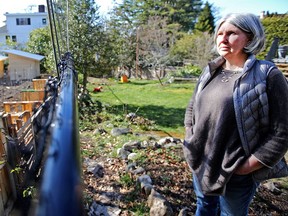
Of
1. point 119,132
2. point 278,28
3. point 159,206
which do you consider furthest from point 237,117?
point 278,28

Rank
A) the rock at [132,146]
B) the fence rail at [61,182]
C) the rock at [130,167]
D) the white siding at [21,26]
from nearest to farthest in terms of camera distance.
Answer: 1. the fence rail at [61,182]
2. the rock at [130,167]
3. the rock at [132,146]
4. the white siding at [21,26]

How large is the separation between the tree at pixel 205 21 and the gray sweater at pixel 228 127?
75.7 ft

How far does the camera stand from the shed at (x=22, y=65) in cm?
1216

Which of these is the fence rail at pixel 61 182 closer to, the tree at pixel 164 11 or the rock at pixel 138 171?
the rock at pixel 138 171

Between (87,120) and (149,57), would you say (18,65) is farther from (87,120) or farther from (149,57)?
(87,120)

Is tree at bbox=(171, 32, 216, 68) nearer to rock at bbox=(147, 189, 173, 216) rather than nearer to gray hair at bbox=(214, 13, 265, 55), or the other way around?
rock at bbox=(147, 189, 173, 216)

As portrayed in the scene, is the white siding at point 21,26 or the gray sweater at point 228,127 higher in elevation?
the white siding at point 21,26

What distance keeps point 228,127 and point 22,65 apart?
516 inches

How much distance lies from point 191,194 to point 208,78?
1726mm

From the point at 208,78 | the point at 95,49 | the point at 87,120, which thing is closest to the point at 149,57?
the point at 95,49

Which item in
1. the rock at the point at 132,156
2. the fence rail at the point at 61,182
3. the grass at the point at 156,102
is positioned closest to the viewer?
the fence rail at the point at 61,182

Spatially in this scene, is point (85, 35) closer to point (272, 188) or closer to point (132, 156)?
point (132, 156)

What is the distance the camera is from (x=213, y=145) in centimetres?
119

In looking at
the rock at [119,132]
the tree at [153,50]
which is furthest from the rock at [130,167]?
the tree at [153,50]
